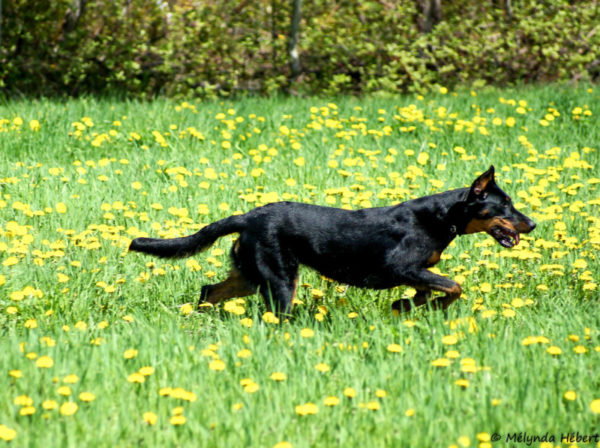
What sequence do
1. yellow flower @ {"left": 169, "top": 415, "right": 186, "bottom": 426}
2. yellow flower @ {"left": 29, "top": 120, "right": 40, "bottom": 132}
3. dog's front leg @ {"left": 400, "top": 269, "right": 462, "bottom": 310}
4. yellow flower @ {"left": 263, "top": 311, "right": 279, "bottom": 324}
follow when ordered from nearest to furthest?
yellow flower @ {"left": 169, "top": 415, "right": 186, "bottom": 426}, yellow flower @ {"left": 263, "top": 311, "right": 279, "bottom": 324}, dog's front leg @ {"left": 400, "top": 269, "right": 462, "bottom": 310}, yellow flower @ {"left": 29, "top": 120, "right": 40, "bottom": 132}

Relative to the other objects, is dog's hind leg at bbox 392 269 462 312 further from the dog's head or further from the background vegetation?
the background vegetation

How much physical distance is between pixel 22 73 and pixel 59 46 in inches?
28.0

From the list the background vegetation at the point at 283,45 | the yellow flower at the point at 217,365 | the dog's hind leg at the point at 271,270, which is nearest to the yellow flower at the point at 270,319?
the dog's hind leg at the point at 271,270

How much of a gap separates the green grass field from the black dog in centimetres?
21

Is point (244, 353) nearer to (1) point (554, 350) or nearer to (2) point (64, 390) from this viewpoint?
(2) point (64, 390)

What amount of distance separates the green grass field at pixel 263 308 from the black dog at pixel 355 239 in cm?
21

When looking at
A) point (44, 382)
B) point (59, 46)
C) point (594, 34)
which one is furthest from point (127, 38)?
point (44, 382)

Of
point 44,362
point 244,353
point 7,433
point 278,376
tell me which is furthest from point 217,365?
point 7,433

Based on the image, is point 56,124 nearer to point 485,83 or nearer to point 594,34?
point 485,83

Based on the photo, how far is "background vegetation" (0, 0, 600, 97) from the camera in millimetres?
11484

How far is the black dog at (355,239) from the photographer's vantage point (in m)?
4.09

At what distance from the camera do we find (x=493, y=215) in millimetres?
4148

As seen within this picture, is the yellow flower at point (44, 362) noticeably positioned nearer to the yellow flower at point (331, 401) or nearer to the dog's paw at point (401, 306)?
the yellow flower at point (331, 401)

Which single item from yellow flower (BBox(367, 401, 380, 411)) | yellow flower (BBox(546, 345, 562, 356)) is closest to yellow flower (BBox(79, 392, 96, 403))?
yellow flower (BBox(367, 401, 380, 411))
